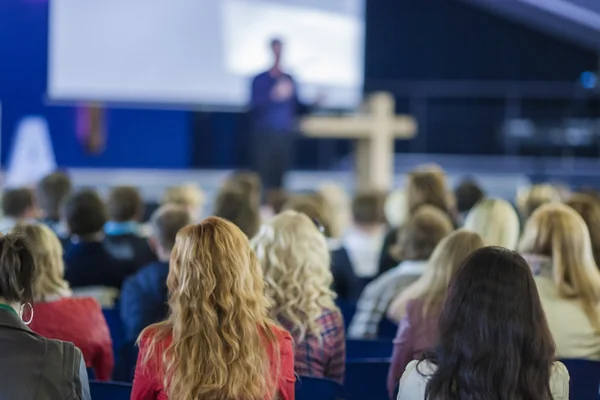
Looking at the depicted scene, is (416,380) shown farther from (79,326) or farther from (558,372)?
(79,326)

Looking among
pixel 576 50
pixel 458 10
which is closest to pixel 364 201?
pixel 458 10

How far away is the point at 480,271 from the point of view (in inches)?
72.4

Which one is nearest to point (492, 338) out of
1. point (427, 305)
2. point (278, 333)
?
point (278, 333)

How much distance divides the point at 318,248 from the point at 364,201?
208cm

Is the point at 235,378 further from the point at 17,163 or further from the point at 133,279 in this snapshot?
the point at 17,163

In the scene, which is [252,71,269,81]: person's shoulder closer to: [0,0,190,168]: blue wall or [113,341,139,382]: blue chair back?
[0,0,190,168]: blue wall

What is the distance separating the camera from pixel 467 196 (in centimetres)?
536

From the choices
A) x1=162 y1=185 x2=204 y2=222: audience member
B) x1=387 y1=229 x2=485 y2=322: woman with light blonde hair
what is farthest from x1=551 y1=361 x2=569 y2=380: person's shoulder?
x1=162 y1=185 x2=204 y2=222: audience member

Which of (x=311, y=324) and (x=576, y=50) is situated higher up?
(x=576, y=50)

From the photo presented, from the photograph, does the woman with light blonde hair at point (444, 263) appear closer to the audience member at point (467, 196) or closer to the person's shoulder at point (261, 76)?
the audience member at point (467, 196)

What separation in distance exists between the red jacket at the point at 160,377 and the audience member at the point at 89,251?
1.97m

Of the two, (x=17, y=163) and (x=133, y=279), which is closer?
(x=133, y=279)

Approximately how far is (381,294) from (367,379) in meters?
0.85

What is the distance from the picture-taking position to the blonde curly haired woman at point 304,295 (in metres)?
2.66
